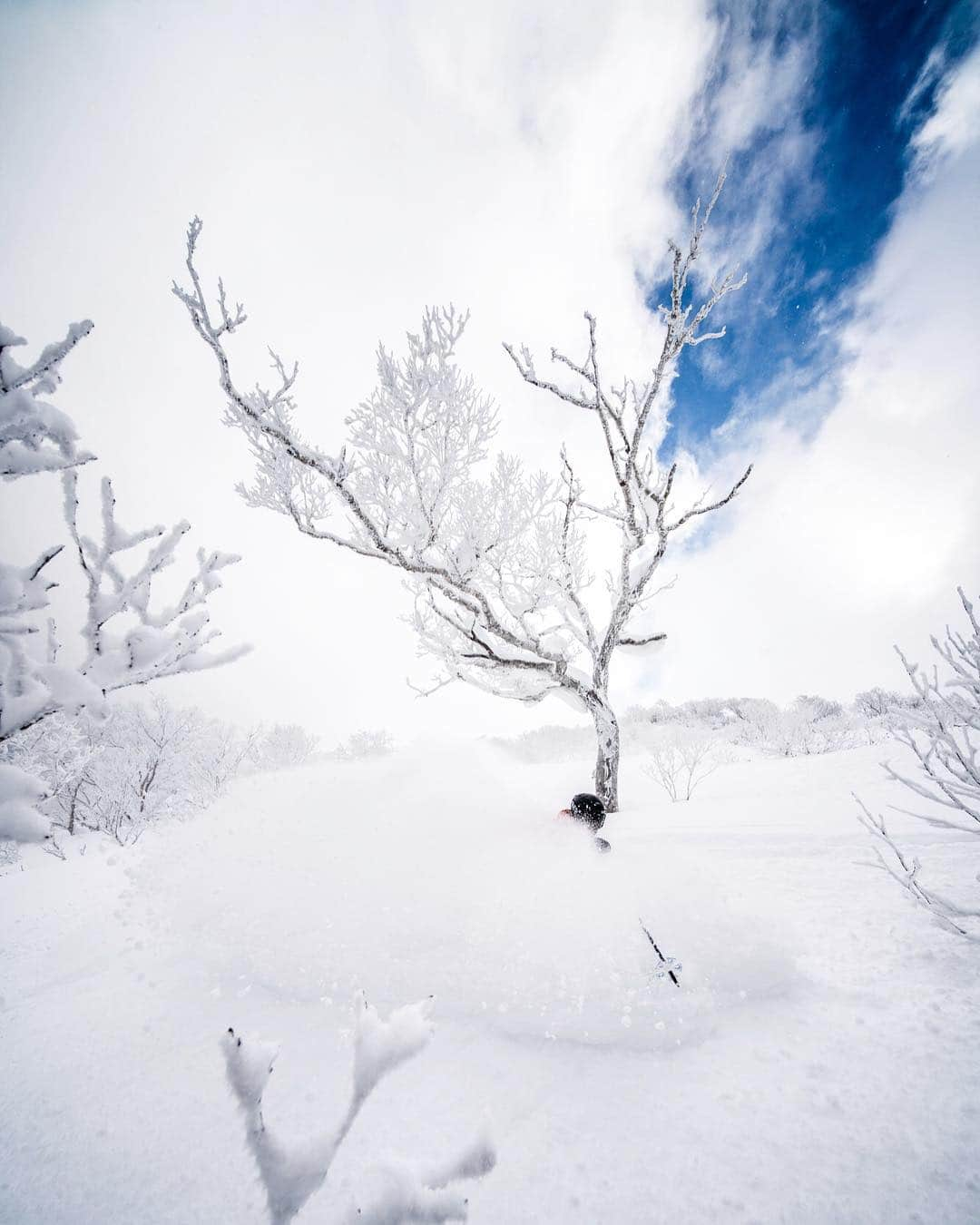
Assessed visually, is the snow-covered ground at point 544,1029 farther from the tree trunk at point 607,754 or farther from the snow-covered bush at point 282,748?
the snow-covered bush at point 282,748

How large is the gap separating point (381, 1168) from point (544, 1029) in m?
2.13

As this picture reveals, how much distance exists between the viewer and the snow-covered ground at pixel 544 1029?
1.72 m

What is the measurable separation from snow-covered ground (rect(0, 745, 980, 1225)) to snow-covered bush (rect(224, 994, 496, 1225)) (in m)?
1.21

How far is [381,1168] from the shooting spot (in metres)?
0.95

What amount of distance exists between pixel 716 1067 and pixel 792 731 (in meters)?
19.1

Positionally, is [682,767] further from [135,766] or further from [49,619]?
[135,766]

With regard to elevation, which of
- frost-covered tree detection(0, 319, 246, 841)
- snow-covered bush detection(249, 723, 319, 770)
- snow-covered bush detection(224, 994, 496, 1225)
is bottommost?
snow-covered bush detection(249, 723, 319, 770)

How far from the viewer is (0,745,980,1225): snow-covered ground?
1.72 m

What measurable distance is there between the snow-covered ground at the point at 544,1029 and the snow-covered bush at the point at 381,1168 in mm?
1209

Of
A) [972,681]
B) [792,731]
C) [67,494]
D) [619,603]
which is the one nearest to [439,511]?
[619,603]

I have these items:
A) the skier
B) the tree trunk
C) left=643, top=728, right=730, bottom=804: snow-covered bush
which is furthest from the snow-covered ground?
left=643, top=728, right=730, bottom=804: snow-covered bush

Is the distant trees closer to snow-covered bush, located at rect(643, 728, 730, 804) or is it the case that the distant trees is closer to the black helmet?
the black helmet

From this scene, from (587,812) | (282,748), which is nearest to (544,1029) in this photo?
(587,812)

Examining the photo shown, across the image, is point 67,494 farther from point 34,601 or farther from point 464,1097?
point 464,1097
